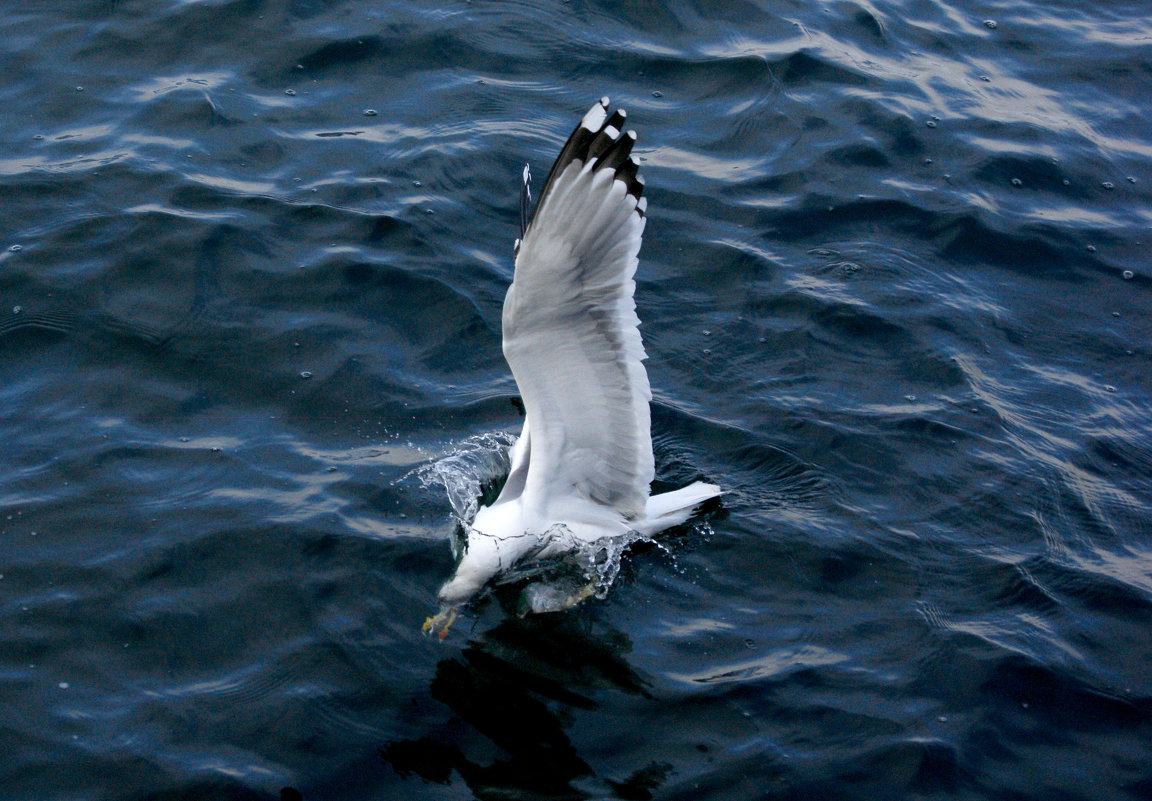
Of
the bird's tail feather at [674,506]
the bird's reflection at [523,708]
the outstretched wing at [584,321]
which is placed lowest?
→ the bird's reflection at [523,708]

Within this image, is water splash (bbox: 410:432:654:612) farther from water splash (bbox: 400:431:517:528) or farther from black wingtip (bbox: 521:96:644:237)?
black wingtip (bbox: 521:96:644:237)

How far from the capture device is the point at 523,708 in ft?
15.3

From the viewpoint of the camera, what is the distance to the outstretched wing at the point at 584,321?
14.5 feet

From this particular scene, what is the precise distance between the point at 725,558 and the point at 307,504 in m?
1.96

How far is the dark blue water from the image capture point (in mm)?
4516

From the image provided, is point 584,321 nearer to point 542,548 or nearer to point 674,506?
point 674,506

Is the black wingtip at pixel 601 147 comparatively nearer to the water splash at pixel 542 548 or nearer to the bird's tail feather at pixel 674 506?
the bird's tail feather at pixel 674 506

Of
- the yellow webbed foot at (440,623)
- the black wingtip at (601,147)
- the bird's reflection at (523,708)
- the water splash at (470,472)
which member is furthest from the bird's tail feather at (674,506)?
the black wingtip at (601,147)

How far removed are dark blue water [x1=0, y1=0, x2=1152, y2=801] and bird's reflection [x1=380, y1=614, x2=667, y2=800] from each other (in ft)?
0.06

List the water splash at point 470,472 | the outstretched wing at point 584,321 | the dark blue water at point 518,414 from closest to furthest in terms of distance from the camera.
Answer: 1. the outstretched wing at point 584,321
2. the dark blue water at point 518,414
3. the water splash at point 470,472

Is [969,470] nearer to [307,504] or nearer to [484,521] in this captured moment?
[484,521]

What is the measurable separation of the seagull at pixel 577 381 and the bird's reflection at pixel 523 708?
0.69 feet

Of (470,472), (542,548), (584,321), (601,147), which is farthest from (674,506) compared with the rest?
(601,147)

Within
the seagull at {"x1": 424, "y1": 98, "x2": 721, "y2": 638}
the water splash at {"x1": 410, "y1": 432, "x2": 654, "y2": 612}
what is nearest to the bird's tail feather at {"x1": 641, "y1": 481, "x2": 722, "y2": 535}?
the seagull at {"x1": 424, "y1": 98, "x2": 721, "y2": 638}
